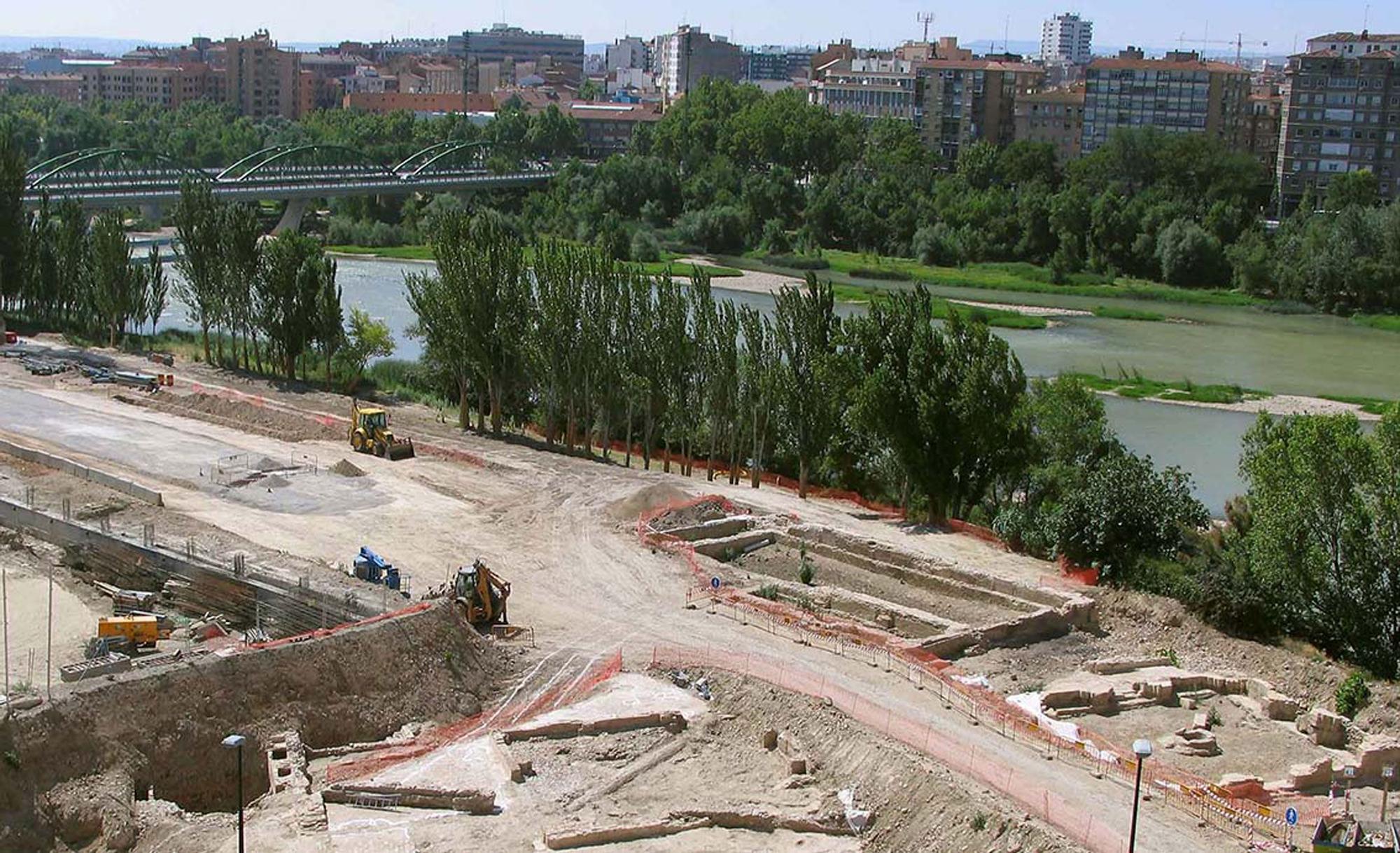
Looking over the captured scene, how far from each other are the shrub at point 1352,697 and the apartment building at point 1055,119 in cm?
8451

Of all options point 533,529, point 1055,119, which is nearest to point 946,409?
point 533,529

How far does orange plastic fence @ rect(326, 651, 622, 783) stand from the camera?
18391 millimetres

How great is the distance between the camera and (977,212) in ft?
262

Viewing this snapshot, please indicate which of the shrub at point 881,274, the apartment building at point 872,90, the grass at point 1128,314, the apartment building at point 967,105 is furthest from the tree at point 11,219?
the apartment building at point 967,105

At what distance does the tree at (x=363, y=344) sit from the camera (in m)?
40.9

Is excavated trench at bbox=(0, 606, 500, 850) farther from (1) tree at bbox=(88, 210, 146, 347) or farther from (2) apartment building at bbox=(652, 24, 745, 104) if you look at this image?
(2) apartment building at bbox=(652, 24, 745, 104)

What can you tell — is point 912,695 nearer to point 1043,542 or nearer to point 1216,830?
point 1216,830

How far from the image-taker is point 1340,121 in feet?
277

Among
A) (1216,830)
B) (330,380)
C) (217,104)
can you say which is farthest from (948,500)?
(217,104)

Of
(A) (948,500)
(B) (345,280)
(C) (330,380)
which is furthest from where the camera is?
(B) (345,280)

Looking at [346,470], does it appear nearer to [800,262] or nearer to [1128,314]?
[1128,314]

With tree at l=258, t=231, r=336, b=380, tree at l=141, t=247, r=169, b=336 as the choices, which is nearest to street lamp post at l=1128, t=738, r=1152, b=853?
tree at l=258, t=231, r=336, b=380

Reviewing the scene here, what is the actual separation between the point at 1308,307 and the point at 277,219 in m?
49.8

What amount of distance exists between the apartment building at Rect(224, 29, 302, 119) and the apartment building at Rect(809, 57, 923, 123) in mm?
47653
